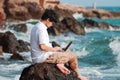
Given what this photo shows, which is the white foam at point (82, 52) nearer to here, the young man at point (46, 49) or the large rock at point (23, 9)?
the young man at point (46, 49)

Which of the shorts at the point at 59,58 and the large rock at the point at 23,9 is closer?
the shorts at the point at 59,58

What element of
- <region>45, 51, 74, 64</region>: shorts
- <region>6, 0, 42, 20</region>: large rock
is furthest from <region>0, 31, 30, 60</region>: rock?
<region>6, 0, 42, 20</region>: large rock

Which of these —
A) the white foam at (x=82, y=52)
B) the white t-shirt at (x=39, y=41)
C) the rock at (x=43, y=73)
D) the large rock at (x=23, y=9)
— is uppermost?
the white t-shirt at (x=39, y=41)

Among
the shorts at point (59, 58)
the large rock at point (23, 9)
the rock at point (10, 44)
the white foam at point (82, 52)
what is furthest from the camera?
the large rock at point (23, 9)

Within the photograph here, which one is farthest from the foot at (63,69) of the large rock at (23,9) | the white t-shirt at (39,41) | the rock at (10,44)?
the large rock at (23,9)

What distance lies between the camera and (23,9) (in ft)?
151

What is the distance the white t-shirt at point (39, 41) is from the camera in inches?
246

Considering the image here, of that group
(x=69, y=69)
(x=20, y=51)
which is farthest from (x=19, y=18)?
(x=69, y=69)

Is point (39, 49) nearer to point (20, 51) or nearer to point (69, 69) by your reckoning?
point (69, 69)

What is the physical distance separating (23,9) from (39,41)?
131ft

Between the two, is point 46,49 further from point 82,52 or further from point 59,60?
point 82,52

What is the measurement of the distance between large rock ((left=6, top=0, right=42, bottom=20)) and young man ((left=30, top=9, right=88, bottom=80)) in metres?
38.2

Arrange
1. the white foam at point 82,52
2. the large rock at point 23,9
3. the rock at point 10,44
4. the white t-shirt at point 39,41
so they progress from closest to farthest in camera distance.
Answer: the white t-shirt at point 39,41
the rock at point 10,44
the white foam at point 82,52
the large rock at point 23,9

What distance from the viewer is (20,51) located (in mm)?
19078
